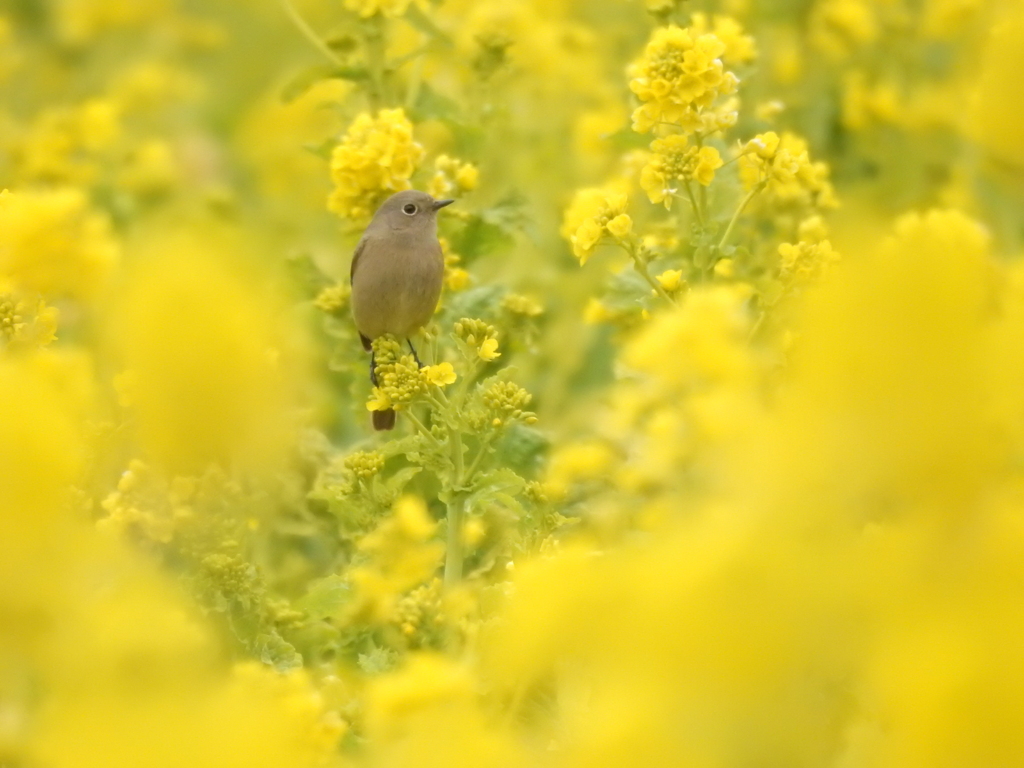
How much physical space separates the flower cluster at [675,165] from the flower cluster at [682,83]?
0.04 m

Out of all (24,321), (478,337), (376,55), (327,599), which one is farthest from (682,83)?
(24,321)

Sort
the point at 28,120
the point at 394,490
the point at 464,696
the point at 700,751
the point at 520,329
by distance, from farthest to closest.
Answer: the point at 28,120 → the point at 520,329 → the point at 394,490 → the point at 464,696 → the point at 700,751

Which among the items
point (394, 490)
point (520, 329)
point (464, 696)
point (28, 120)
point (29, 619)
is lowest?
point (464, 696)

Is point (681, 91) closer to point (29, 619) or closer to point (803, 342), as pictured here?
point (803, 342)

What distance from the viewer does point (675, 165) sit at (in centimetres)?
247

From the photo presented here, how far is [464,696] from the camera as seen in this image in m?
1.41

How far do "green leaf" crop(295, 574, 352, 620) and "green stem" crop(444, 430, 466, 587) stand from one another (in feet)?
0.55

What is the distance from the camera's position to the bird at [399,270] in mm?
2643

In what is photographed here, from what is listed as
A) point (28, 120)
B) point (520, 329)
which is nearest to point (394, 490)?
point (520, 329)

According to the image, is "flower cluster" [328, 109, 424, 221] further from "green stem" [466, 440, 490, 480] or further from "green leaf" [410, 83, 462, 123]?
"green stem" [466, 440, 490, 480]

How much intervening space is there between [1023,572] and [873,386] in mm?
203

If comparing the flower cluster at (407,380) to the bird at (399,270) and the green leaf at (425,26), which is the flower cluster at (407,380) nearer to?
the bird at (399,270)

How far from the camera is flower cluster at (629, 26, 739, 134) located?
2467mm

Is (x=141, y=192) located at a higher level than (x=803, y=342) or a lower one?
higher
